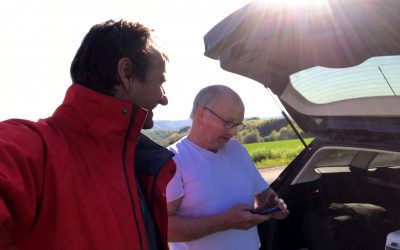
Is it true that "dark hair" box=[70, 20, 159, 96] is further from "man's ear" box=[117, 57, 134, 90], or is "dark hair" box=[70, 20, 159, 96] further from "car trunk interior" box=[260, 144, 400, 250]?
"car trunk interior" box=[260, 144, 400, 250]

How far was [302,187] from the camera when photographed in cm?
312

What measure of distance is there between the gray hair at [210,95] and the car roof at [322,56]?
181mm

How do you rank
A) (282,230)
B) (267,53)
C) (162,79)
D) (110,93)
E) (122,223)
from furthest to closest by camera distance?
(282,230), (267,53), (162,79), (110,93), (122,223)

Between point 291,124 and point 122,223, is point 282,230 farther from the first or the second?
point 122,223

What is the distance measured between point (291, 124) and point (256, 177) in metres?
0.77

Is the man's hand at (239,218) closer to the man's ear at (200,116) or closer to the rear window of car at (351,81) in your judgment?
the man's ear at (200,116)

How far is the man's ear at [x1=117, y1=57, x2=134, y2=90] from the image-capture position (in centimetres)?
Answer: 118

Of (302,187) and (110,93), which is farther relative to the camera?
(302,187)

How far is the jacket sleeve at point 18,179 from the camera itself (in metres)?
0.80

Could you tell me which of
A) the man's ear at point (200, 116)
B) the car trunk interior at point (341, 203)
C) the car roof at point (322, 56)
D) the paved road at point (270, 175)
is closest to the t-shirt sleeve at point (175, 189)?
the man's ear at point (200, 116)

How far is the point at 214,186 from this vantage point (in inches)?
81.9

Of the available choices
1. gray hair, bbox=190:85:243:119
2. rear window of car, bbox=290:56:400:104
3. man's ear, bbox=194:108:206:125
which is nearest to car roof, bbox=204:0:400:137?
rear window of car, bbox=290:56:400:104

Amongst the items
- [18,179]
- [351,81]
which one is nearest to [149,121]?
[18,179]

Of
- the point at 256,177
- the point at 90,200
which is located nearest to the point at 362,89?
the point at 256,177
